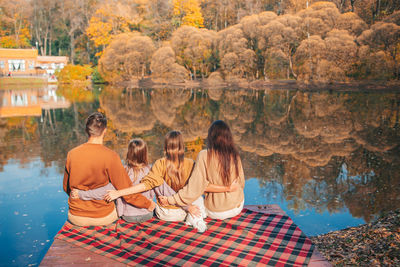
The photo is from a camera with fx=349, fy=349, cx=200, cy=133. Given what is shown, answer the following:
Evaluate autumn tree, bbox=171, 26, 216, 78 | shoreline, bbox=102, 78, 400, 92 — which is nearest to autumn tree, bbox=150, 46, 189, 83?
shoreline, bbox=102, 78, 400, 92

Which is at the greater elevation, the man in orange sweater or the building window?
the building window

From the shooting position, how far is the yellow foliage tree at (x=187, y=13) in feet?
159

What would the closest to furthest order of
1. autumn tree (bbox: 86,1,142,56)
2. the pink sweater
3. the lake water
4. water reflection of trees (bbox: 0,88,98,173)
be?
the pink sweater, the lake water, water reflection of trees (bbox: 0,88,98,173), autumn tree (bbox: 86,1,142,56)

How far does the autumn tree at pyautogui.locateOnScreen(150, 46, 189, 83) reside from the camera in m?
38.8

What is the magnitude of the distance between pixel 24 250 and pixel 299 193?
4.19 m

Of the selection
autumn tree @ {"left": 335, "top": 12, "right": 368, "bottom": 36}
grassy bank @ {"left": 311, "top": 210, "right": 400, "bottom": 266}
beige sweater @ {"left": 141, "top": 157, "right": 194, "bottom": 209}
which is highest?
autumn tree @ {"left": 335, "top": 12, "right": 368, "bottom": 36}

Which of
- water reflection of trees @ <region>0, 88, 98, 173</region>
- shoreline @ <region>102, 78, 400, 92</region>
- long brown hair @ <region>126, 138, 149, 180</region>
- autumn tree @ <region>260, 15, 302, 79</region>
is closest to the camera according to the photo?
long brown hair @ <region>126, 138, 149, 180</region>

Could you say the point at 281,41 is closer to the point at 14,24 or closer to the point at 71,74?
the point at 71,74

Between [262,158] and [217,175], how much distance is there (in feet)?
16.1

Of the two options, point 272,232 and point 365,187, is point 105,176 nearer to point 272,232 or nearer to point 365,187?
point 272,232

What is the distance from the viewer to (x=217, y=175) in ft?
12.1

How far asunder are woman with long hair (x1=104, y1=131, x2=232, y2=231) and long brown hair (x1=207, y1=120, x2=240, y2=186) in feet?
0.63

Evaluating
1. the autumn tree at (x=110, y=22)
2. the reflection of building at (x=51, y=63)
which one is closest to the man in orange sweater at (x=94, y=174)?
the autumn tree at (x=110, y=22)

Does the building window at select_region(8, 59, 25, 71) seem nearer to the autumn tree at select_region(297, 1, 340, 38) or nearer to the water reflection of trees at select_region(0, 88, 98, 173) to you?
the water reflection of trees at select_region(0, 88, 98, 173)
